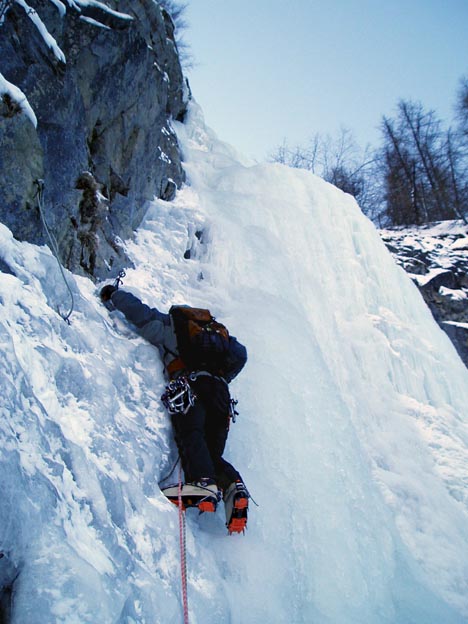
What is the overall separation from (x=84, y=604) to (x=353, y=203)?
22.1 feet

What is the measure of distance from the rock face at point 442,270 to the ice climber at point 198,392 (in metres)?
6.32

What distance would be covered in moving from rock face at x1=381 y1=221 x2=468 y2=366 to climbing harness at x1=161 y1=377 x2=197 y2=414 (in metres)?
6.56

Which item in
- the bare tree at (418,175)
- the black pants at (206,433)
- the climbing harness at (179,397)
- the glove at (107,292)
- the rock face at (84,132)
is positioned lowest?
the black pants at (206,433)

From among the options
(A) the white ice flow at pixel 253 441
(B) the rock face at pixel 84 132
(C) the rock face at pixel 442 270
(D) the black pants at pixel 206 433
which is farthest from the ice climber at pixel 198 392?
(C) the rock face at pixel 442 270

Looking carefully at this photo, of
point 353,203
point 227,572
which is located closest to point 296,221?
point 353,203

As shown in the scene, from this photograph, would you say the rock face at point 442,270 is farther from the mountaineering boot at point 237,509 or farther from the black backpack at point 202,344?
the mountaineering boot at point 237,509

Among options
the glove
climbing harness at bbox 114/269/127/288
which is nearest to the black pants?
the glove

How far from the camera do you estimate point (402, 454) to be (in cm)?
395

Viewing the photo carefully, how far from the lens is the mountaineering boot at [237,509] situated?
2.18 m

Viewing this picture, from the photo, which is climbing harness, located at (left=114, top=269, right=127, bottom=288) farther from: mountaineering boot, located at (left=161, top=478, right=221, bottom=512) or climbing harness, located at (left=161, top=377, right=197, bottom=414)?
mountaineering boot, located at (left=161, top=478, right=221, bottom=512)

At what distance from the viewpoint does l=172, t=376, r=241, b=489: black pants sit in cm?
227

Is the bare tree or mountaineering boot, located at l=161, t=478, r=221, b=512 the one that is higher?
the bare tree

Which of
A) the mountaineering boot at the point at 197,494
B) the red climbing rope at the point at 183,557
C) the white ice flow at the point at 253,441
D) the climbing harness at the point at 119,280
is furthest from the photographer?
the climbing harness at the point at 119,280

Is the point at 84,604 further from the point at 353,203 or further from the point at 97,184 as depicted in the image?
the point at 353,203
